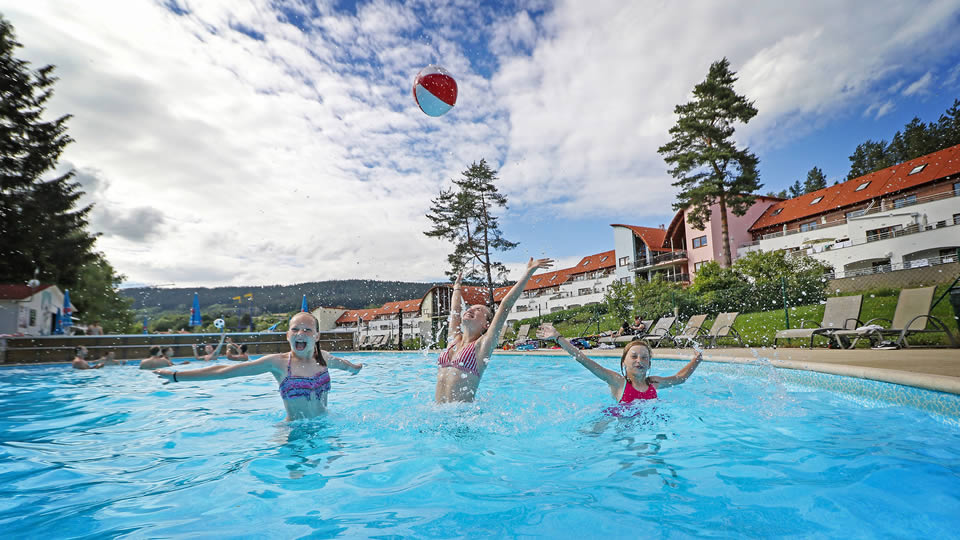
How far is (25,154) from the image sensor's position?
22906mm

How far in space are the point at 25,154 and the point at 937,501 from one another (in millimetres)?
33775

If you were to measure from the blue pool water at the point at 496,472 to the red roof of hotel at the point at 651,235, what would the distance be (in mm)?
38948

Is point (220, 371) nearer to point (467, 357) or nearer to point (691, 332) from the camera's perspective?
point (467, 357)

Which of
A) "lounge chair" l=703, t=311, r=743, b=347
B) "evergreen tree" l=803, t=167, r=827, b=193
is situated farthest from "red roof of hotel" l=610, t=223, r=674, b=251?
"evergreen tree" l=803, t=167, r=827, b=193

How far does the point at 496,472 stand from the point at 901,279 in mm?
26440

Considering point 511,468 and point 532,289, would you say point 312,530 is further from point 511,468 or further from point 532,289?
point 532,289

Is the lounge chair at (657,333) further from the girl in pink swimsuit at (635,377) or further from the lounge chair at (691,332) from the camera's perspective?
the girl in pink swimsuit at (635,377)

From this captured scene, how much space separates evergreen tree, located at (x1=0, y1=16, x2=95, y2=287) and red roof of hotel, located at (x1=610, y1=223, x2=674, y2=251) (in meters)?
41.5

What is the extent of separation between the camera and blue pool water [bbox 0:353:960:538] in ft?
7.51

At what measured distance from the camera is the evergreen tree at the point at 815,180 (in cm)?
7211

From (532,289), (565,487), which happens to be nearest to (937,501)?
(565,487)

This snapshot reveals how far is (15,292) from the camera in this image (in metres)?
25.7

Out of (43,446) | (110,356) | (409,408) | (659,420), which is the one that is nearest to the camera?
(43,446)

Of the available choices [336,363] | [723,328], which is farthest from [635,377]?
[723,328]
